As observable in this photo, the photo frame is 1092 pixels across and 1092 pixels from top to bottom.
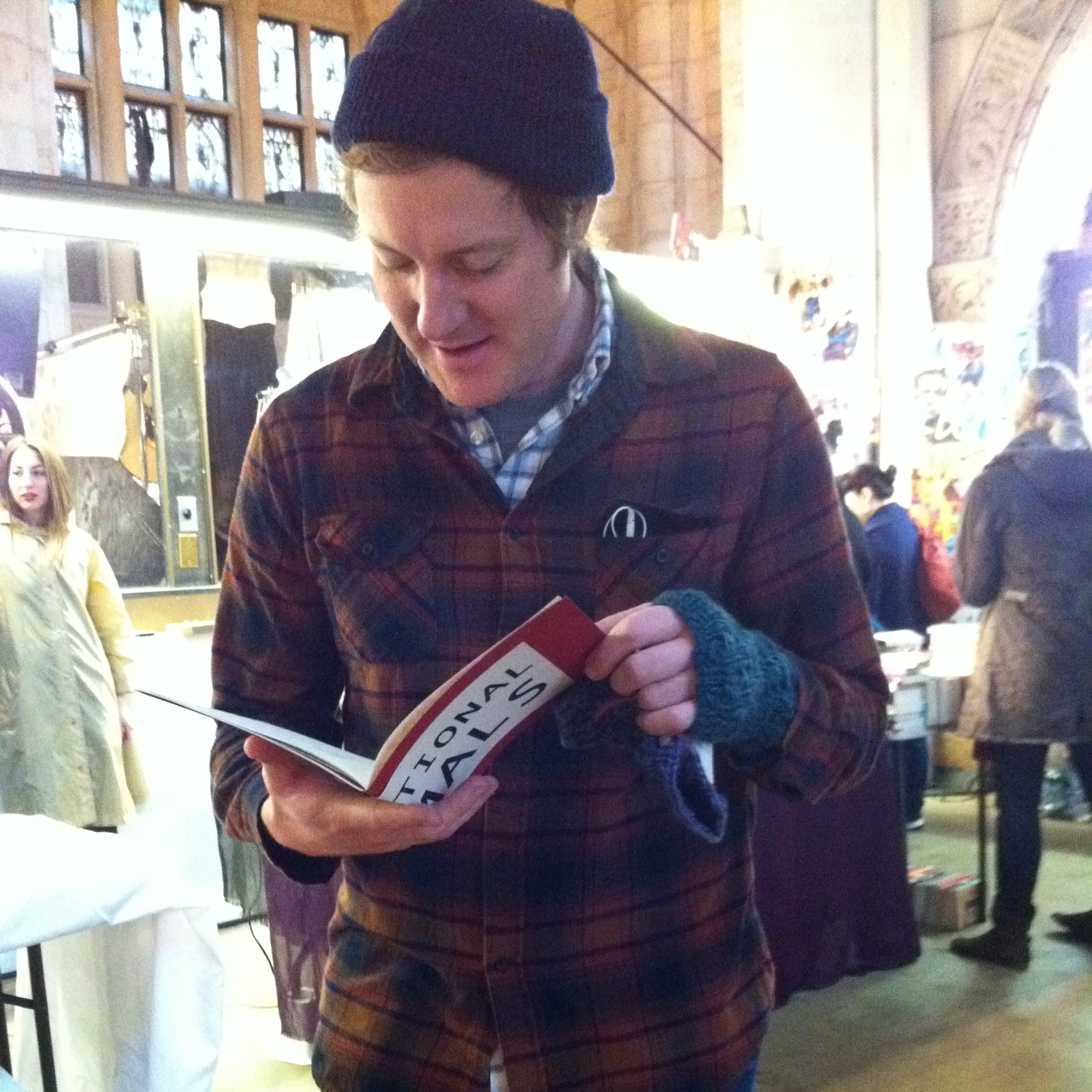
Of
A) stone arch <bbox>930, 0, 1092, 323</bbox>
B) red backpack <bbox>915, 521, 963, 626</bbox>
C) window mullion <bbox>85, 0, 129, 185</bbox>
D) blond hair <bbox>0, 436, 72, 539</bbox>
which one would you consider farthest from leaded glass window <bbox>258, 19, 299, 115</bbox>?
blond hair <bbox>0, 436, 72, 539</bbox>

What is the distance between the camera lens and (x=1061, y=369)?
431 cm

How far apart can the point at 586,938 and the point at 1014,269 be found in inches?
252

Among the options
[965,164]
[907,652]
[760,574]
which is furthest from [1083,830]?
[760,574]

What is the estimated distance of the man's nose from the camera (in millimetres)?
1059

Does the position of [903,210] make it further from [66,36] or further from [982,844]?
[66,36]

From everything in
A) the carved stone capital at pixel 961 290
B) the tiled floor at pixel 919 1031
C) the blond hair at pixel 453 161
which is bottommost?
the tiled floor at pixel 919 1031

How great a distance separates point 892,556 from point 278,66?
8.70 meters

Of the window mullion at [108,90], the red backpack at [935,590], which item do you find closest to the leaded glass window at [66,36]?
the window mullion at [108,90]

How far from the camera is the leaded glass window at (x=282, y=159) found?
39.7 ft

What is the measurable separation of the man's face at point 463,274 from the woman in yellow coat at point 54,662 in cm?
330

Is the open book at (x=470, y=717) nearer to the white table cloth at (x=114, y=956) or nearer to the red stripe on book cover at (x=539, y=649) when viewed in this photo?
the red stripe on book cover at (x=539, y=649)

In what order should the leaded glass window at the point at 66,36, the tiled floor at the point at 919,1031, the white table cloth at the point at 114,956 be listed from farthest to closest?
the leaded glass window at the point at 66,36
the tiled floor at the point at 919,1031
the white table cloth at the point at 114,956

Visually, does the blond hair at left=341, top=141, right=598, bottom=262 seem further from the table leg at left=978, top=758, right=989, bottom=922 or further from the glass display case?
the table leg at left=978, top=758, right=989, bottom=922

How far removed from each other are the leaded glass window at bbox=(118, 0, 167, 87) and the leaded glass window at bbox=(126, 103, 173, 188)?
235mm
